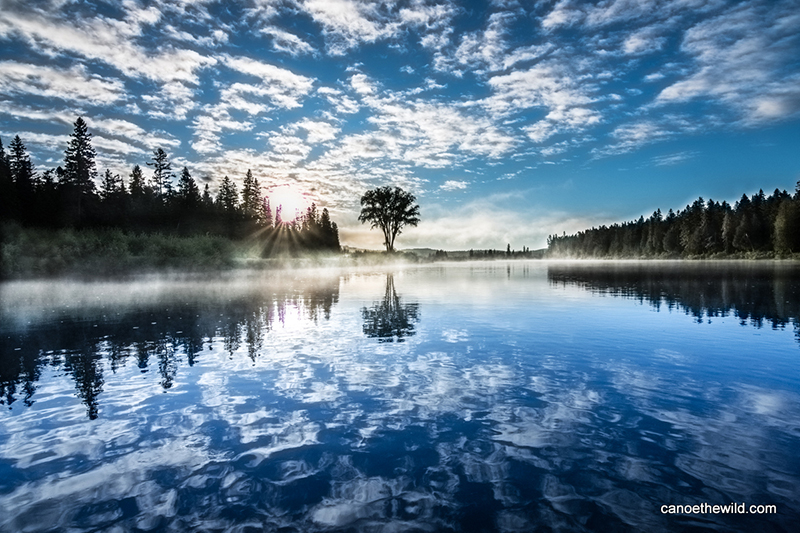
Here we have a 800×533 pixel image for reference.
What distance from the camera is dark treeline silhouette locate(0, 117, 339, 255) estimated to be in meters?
74.7

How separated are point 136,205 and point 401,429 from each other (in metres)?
109

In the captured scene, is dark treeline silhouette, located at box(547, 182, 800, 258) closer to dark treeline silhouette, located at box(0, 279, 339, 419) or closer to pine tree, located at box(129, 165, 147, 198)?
dark treeline silhouette, located at box(0, 279, 339, 419)

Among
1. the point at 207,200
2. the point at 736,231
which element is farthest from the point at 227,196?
the point at 736,231

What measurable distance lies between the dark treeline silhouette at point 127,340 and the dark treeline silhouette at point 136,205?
57580 millimetres

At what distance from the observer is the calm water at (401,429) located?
Result: 5617 mm

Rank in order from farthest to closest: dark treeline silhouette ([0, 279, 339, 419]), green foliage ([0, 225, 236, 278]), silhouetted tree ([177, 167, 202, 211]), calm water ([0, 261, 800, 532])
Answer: silhouetted tree ([177, 167, 202, 211]), green foliage ([0, 225, 236, 278]), dark treeline silhouette ([0, 279, 339, 419]), calm water ([0, 261, 800, 532])

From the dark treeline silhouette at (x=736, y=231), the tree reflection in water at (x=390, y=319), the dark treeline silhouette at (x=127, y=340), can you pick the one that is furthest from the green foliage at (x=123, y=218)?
the dark treeline silhouette at (x=736, y=231)

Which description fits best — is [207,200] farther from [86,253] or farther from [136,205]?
[86,253]

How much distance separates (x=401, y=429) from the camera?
26.8 feet

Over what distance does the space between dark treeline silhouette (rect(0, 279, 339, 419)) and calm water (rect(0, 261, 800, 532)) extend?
146 mm

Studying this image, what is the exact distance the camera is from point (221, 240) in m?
72.2

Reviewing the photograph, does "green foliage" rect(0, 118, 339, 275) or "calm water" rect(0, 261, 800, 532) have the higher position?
"green foliage" rect(0, 118, 339, 275)

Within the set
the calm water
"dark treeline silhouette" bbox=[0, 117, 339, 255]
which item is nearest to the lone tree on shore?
"dark treeline silhouette" bbox=[0, 117, 339, 255]

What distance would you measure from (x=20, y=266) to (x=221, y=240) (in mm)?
29622
